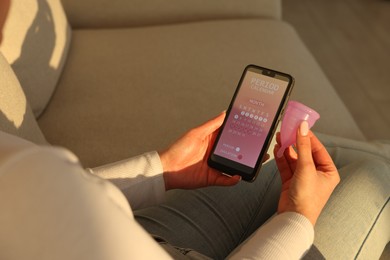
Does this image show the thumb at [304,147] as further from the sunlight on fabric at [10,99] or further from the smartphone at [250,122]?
the sunlight on fabric at [10,99]

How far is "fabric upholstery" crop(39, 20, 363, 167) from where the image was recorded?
123cm

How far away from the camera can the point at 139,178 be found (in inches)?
33.4

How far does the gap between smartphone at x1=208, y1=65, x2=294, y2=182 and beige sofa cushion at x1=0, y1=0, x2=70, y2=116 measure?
1.74 feet

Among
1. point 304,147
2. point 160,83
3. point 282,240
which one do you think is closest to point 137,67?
point 160,83

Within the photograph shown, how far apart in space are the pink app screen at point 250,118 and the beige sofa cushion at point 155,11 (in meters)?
0.72

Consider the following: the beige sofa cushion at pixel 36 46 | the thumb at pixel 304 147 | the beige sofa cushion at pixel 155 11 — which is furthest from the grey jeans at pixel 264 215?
the beige sofa cushion at pixel 155 11

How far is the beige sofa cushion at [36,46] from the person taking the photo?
116 cm

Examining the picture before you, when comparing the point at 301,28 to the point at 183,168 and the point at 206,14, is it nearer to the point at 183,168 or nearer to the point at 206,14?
the point at 206,14

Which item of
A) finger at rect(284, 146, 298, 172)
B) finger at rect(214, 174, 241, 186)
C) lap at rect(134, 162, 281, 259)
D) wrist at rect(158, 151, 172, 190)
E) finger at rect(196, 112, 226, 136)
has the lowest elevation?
lap at rect(134, 162, 281, 259)

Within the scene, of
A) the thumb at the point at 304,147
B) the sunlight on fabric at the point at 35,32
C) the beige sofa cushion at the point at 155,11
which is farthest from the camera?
the beige sofa cushion at the point at 155,11

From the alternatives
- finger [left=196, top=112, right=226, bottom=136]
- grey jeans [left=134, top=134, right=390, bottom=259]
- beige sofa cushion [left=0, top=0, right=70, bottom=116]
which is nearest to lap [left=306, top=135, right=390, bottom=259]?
grey jeans [left=134, top=134, right=390, bottom=259]

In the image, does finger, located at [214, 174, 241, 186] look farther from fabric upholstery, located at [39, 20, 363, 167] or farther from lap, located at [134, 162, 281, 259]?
fabric upholstery, located at [39, 20, 363, 167]

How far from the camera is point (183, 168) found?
2.98ft

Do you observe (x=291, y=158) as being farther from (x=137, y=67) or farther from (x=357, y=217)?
(x=137, y=67)
